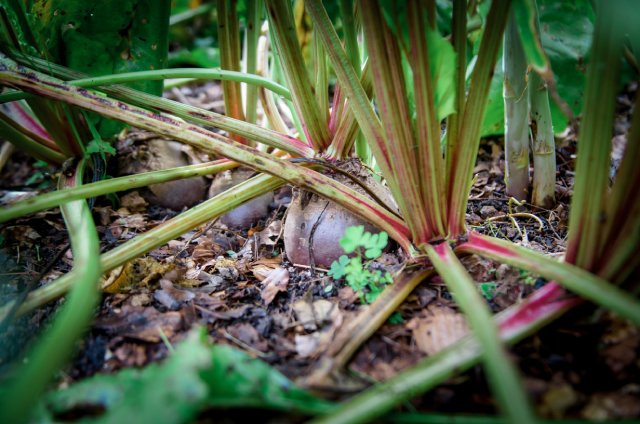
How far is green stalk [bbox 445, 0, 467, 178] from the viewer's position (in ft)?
2.61

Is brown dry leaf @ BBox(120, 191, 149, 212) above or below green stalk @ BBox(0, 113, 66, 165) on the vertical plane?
Result: below

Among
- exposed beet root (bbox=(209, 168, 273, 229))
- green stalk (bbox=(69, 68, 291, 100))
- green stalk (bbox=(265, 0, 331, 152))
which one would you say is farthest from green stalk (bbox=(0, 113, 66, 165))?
green stalk (bbox=(265, 0, 331, 152))

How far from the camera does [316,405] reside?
57cm

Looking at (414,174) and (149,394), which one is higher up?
(414,174)

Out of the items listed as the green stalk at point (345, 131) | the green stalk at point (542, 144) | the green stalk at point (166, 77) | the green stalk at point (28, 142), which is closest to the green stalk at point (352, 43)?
the green stalk at point (345, 131)

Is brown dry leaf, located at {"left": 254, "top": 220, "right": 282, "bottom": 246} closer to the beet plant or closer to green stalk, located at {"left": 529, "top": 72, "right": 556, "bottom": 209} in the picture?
the beet plant

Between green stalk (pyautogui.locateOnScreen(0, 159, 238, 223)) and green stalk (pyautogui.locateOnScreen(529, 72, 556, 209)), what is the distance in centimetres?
88

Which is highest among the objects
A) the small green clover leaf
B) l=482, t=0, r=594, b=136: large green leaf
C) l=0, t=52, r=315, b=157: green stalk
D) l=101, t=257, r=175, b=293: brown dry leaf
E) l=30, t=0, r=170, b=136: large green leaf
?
l=482, t=0, r=594, b=136: large green leaf

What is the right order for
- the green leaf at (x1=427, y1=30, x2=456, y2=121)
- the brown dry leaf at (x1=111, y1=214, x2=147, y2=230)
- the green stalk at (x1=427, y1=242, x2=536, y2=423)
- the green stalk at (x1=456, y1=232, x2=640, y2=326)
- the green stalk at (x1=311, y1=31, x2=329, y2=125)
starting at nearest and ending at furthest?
the green stalk at (x1=427, y1=242, x2=536, y2=423) < the green stalk at (x1=456, y1=232, x2=640, y2=326) < the green leaf at (x1=427, y1=30, x2=456, y2=121) < the green stalk at (x1=311, y1=31, x2=329, y2=125) < the brown dry leaf at (x1=111, y1=214, x2=147, y2=230)

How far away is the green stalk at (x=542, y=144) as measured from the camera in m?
1.13

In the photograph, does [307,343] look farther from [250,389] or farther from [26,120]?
[26,120]

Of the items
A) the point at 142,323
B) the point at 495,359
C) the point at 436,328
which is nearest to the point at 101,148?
the point at 142,323

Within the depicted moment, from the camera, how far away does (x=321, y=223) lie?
3.52ft

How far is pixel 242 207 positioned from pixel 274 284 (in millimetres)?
393
